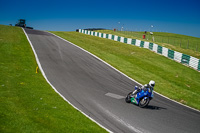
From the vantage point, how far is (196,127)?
1075cm

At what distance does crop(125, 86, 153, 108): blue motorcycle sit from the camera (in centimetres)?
1259

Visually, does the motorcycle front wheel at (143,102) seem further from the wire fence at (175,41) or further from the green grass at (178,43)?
the wire fence at (175,41)

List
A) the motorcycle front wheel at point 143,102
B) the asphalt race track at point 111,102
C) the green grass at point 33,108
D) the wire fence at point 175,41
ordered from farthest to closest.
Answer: the wire fence at point 175,41, the motorcycle front wheel at point 143,102, the asphalt race track at point 111,102, the green grass at point 33,108

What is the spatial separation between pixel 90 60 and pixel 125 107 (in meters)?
12.6

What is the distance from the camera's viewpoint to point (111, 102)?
511 inches

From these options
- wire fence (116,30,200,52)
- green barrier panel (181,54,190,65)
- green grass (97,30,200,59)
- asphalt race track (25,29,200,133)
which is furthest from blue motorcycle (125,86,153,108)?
wire fence (116,30,200,52)

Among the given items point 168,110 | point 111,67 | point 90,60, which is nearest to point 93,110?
point 168,110

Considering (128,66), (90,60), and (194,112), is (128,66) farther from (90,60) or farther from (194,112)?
(194,112)

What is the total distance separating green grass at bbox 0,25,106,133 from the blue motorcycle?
12.7ft

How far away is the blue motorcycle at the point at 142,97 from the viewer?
41.3ft

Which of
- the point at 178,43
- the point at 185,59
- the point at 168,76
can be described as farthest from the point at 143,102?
the point at 178,43

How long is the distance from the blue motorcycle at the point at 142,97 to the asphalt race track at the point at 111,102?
29cm

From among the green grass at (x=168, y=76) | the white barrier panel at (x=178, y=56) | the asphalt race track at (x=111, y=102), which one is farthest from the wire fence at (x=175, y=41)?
the asphalt race track at (x=111, y=102)

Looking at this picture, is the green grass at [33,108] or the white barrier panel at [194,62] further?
the white barrier panel at [194,62]
